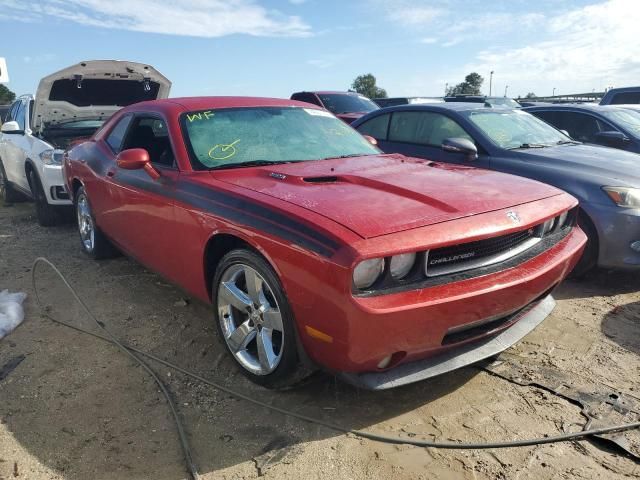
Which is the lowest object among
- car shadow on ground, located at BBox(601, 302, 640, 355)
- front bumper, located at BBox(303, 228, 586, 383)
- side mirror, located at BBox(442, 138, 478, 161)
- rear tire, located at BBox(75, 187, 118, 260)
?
car shadow on ground, located at BBox(601, 302, 640, 355)

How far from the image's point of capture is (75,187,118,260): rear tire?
4836 mm

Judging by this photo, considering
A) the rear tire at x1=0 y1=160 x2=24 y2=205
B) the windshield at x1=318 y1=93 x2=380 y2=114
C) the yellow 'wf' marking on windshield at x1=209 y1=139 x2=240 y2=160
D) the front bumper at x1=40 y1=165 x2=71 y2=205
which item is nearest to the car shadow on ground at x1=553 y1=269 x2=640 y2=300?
the yellow 'wf' marking on windshield at x1=209 y1=139 x2=240 y2=160

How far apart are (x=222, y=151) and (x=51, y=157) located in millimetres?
3746

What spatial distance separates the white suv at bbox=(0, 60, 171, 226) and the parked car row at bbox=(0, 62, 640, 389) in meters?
1.76

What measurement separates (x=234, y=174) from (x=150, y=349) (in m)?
1.24

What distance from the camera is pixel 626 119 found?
662 centimetres

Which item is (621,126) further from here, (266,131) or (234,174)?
(234,174)

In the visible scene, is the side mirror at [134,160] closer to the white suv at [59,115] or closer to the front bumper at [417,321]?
the front bumper at [417,321]

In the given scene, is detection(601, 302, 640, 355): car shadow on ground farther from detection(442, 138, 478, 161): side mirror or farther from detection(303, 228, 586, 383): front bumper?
detection(442, 138, 478, 161): side mirror

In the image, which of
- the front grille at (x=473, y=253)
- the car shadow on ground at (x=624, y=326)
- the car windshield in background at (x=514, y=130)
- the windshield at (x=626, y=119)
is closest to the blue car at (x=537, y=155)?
the car windshield in background at (x=514, y=130)

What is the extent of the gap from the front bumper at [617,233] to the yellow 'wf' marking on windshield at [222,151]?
2.83 m

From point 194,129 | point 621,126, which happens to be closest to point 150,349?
point 194,129

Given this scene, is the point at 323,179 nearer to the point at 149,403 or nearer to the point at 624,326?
the point at 149,403

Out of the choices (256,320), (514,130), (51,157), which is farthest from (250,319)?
(51,157)
